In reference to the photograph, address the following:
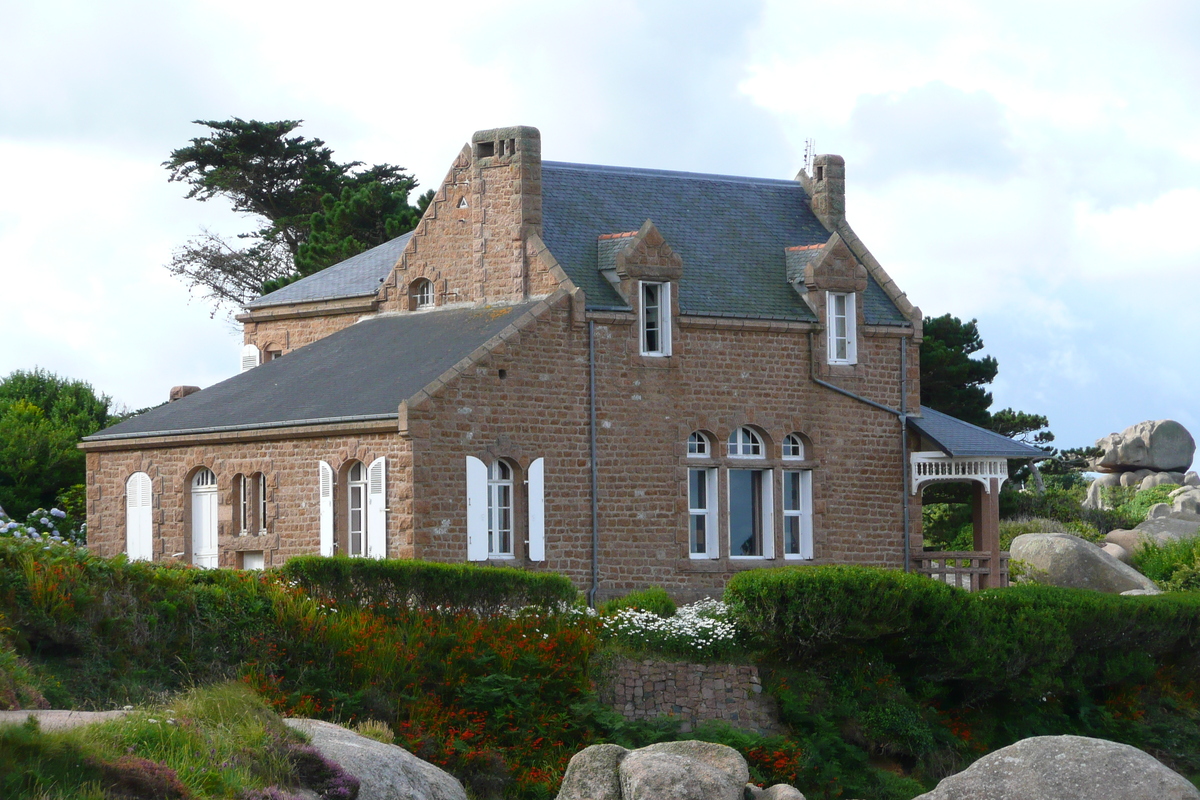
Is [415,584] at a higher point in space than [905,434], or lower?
lower

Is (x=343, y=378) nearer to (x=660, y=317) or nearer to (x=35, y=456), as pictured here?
(x=660, y=317)

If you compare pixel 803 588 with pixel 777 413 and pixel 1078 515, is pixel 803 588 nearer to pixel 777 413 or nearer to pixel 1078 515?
pixel 777 413

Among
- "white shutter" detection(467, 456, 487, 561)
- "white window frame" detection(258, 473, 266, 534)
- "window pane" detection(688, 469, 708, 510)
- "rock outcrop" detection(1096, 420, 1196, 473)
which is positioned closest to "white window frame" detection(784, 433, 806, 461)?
"window pane" detection(688, 469, 708, 510)

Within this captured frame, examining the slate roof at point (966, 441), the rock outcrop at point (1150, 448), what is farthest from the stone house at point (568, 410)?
the rock outcrop at point (1150, 448)

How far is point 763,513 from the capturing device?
29484 mm

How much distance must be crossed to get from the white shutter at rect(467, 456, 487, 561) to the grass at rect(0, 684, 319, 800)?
431 inches

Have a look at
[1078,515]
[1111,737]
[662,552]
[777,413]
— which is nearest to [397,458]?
[662,552]

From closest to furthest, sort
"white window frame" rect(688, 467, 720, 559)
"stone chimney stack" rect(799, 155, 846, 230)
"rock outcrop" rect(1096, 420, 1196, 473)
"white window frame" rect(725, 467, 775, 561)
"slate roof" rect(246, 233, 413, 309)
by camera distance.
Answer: "white window frame" rect(688, 467, 720, 559), "white window frame" rect(725, 467, 775, 561), "slate roof" rect(246, 233, 413, 309), "stone chimney stack" rect(799, 155, 846, 230), "rock outcrop" rect(1096, 420, 1196, 473)

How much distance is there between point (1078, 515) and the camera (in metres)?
42.5

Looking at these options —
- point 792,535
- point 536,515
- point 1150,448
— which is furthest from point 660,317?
point 1150,448

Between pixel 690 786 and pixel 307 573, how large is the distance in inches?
220

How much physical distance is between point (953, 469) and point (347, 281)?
12.7 meters

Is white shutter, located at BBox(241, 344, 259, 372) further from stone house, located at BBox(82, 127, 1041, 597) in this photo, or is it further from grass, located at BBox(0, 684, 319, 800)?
grass, located at BBox(0, 684, 319, 800)

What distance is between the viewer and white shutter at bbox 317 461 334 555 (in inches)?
1030
